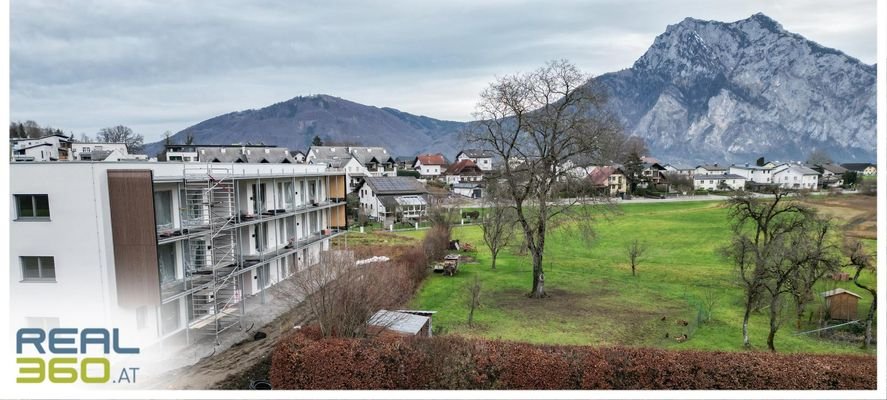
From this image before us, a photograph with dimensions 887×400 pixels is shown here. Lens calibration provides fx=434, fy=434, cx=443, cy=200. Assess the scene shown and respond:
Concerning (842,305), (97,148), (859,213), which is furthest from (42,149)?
(842,305)

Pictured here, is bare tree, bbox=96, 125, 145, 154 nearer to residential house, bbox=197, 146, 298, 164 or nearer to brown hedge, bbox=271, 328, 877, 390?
residential house, bbox=197, 146, 298, 164

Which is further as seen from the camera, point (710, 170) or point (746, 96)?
point (746, 96)

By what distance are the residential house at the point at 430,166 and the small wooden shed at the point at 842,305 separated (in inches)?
2695

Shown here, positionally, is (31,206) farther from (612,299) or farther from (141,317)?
(612,299)

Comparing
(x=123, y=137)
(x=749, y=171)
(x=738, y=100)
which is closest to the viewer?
(x=123, y=137)

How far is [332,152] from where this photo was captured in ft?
245

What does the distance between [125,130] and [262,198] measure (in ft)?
228

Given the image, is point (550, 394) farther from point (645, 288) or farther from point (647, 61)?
point (647, 61)

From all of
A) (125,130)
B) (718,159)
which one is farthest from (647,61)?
(125,130)

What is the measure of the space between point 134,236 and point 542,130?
1644 centimetres

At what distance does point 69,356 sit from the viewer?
428 inches

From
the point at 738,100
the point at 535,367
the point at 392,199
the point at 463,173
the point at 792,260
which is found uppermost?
the point at 738,100

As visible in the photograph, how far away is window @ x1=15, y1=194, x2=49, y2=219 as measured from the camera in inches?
505

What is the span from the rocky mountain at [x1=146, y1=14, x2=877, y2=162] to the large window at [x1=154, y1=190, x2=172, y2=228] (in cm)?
1250
